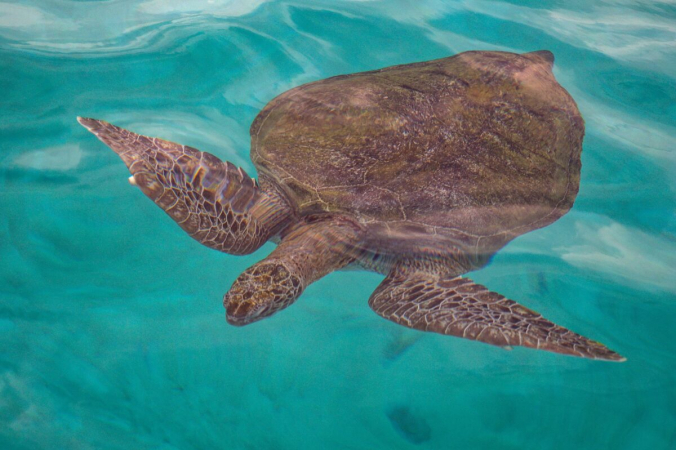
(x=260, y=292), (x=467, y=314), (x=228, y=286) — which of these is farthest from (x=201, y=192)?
(x=467, y=314)

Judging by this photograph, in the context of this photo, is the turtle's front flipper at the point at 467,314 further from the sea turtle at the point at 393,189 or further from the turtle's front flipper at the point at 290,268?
the turtle's front flipper at the point at 290,268

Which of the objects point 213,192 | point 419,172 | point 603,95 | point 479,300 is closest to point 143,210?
point 213,192

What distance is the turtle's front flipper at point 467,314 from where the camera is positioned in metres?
1.88

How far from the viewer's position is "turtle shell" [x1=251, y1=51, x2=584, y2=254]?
2.34 m

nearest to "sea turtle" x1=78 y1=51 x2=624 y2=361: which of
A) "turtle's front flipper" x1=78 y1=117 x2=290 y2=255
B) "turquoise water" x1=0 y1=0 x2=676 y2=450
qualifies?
"turtle's front flipper" x1=78 y1=117 x2=290 y2=255

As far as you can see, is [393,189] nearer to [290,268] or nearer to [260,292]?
[290,268]

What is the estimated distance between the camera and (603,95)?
12.8 feet

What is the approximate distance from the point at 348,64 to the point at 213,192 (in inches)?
85.0

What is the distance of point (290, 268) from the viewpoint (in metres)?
2.21

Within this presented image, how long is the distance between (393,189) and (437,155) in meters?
0.31

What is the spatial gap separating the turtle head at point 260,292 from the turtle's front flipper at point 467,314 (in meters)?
0.47

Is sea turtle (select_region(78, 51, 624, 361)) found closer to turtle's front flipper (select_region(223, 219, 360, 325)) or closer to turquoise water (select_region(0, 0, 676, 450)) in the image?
turtle's front flipper (select_region(223, 219, 360, 325))

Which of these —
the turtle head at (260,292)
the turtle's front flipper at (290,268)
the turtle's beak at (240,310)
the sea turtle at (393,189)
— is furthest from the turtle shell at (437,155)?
the turtle's beak at (240,310)

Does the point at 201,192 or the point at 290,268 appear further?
the point at 201,192
